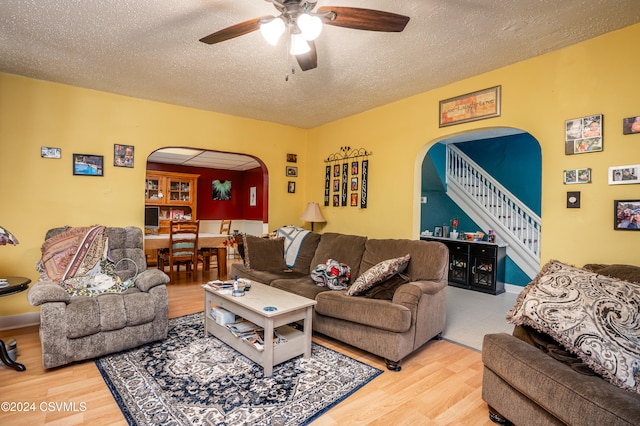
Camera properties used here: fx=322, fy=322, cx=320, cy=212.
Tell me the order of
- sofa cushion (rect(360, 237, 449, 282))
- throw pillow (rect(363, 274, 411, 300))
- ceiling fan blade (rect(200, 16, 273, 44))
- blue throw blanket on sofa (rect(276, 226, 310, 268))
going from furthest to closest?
blue throw blanket on sofa (rect(276, 226, 310, 268)) → sofa cushion (rect(360, 237, 449, 282)) → throw pillow (rect(363, 274, 411, 300)) → ceiling fan blade (rect(200, 16, 273, 44))

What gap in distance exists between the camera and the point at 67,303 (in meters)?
2.43

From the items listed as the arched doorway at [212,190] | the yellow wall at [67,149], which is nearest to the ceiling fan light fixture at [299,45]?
the yellow wall at [67,149]

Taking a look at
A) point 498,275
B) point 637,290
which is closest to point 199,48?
point 637,290

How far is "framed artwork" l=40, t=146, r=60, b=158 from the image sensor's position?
11.0 feet

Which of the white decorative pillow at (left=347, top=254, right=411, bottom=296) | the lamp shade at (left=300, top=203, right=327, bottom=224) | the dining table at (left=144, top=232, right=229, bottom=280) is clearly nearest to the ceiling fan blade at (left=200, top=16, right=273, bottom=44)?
the white decorative pillow at (left=347, top=254, right=411, bottom=296)

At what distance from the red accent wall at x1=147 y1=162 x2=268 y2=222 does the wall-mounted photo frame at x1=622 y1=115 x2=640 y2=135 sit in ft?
20.7

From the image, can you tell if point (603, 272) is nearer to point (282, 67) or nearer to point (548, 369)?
point (548, 369)

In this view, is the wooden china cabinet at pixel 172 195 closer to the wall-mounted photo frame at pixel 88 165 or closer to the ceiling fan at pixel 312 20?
the wall-mounted photo frame at pixel 88 165

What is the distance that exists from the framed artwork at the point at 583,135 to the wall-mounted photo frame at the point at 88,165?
4.54m

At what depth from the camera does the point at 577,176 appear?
244 centimetres

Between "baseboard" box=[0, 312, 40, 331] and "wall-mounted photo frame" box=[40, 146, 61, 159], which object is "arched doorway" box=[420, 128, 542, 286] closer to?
"wall-mounted photo frame" box=[40, 146, 61, 159]

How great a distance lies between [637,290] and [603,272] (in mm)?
380

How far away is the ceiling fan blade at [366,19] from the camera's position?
5.38 ft

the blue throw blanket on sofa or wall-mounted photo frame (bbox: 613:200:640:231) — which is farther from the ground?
wall-mounted photo frame (bbox: 613:200:640:231)
